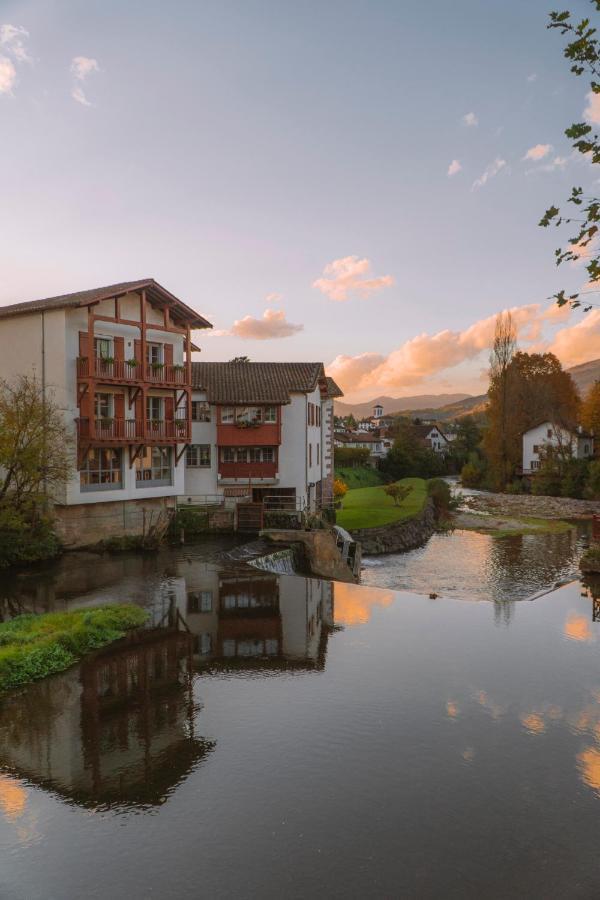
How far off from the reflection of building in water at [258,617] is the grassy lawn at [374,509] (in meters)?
15.1

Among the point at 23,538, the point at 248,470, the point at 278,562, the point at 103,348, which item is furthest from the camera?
the point at 248,470

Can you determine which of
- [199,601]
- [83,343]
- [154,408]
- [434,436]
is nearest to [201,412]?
[154,408]

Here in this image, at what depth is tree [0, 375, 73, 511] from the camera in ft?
84.8

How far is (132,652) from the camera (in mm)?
16188

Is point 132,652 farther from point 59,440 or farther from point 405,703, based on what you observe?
point 59,440

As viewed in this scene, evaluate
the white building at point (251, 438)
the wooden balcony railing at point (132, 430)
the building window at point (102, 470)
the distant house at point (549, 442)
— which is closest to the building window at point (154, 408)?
the wooden balcony railing at point (132, 430)

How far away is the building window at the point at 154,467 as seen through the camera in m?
33.5

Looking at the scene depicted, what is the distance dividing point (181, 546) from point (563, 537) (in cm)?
2703

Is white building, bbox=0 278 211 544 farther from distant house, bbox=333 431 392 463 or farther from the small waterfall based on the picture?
distant house, bbox=333 431 392 463

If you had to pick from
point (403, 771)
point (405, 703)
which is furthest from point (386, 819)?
point (405, 703)

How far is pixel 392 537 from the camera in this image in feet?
131

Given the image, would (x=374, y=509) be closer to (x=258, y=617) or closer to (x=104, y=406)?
(x=104, y=406)

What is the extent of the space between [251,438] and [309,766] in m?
28.6

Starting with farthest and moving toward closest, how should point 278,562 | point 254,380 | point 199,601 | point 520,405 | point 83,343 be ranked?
point 520,405 < point 254,380 < point 83,343 < point 278,562 < point 199,601
